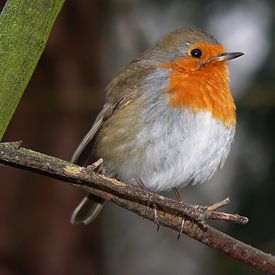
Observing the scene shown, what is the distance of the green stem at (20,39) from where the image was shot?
2.64 m

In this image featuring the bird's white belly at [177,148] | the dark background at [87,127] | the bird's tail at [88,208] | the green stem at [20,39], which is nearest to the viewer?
the green stem at [20,39]

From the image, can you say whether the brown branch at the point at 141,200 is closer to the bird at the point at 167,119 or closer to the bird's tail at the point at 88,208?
the bird at the point at 167,119

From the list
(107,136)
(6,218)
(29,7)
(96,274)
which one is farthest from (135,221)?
(29,7)

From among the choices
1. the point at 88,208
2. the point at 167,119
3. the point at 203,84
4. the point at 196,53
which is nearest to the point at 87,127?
the point at 88,208

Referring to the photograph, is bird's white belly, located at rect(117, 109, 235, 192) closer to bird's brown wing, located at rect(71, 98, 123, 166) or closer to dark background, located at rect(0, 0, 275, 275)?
bird's brown wing, located at rect(71, 98, 123, 166)

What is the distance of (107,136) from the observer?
163 inches

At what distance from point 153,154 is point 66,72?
1817 millimetres

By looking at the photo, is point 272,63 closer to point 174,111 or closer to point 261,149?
point 261,149

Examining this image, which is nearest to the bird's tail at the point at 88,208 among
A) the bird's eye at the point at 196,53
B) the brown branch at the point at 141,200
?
the brown branch at the point at 141,200

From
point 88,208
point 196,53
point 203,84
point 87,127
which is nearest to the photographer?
point 203,84

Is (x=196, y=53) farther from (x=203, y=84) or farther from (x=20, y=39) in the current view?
(x=20, y=39)

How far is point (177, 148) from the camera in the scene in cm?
386

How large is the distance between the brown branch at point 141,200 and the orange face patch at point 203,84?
68 cm

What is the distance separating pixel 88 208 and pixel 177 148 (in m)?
0.93
